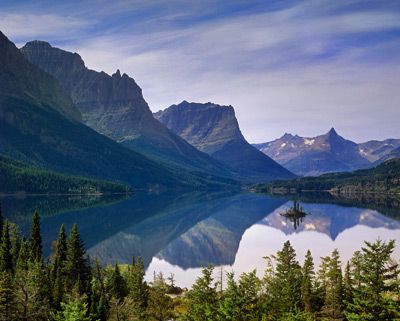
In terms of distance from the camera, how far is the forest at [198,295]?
51.9 meters

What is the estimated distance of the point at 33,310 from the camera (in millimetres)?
62156

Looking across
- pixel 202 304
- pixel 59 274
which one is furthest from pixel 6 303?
pixel 202 304

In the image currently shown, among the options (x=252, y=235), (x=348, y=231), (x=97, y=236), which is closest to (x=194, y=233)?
(x=252, y=235)

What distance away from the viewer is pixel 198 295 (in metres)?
60.7

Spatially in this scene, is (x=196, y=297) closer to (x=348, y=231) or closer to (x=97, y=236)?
(x=97, y=236)

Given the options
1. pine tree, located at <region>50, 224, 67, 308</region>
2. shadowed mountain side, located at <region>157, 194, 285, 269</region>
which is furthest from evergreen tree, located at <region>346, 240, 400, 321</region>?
shadowed mountain side, located at <region>157, 194, 285, 269</region>

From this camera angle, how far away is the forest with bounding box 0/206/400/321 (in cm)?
5191

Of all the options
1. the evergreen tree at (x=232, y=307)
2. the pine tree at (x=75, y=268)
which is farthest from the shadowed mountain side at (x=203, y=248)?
the evergreen tree at (x=232, y=307)

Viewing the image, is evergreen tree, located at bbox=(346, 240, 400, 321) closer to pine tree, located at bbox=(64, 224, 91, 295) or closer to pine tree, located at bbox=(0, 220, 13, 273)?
pine tree, located at bbox=(64, 224, 91, 295)

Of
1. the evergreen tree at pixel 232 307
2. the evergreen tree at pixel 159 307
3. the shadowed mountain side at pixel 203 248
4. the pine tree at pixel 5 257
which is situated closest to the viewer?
the evergreen tree at pixel 232 307

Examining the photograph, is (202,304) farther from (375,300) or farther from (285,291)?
(375,300)

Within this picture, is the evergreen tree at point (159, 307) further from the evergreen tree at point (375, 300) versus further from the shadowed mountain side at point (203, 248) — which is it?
the shadowed mountain side at point (203, 248)

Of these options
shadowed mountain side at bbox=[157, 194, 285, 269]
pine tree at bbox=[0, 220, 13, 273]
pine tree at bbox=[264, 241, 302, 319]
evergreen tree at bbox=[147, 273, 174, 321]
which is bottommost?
shadowed mountain side at bbox=[157, 194, 285, 269]

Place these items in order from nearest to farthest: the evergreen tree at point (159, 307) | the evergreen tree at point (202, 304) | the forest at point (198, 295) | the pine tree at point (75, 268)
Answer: the forest at point (198, 295), the evergreen tree at point (202, 304), the evergreen tree at point (159, 307), the pine tree at point (75, 268)
